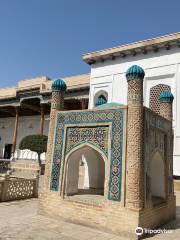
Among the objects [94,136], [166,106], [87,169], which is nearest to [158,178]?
[166,106]

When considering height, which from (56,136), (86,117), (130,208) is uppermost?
(86,117)

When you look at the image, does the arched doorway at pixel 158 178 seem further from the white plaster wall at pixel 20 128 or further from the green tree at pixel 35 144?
the white plaster wall at pixel 20 128

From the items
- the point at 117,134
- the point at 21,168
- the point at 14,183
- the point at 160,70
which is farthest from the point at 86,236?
the point at 21,168

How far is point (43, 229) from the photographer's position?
17.0ft

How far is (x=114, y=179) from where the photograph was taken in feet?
17.9

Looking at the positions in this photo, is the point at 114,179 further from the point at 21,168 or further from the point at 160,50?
the point at 21,168

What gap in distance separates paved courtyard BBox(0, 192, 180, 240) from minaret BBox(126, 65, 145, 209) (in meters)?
0.85

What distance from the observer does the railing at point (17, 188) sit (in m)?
8.04

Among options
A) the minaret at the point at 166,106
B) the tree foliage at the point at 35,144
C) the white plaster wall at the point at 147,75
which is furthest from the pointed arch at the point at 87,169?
the tree foliage at the point at 35,144

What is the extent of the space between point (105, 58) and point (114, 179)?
12872mm

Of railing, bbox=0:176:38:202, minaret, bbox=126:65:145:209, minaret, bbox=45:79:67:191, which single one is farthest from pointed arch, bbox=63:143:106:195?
railing, bbox=0:176:38:202

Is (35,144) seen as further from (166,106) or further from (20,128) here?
(166,106)

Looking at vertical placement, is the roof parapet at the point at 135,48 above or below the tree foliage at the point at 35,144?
above

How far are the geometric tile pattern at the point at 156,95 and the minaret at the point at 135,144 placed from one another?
983cm
